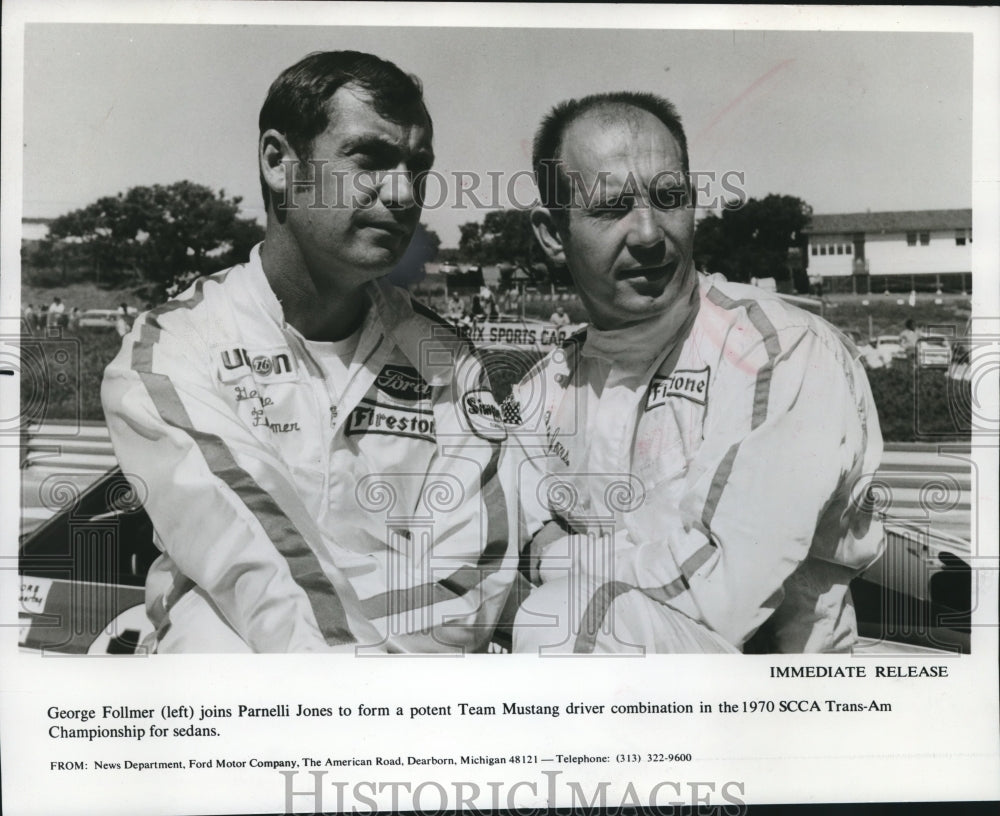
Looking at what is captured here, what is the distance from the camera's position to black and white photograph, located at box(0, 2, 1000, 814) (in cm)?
297

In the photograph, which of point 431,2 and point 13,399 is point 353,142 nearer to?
point 431,2

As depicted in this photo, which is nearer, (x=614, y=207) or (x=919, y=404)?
(x=614, y=207)

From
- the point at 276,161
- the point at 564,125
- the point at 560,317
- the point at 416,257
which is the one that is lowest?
the point at 560,317

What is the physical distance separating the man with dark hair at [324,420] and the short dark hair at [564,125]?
36cm

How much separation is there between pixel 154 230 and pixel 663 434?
5.50ft

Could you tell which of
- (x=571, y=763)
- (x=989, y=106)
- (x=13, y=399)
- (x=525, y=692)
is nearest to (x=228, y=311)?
(x=13, y=399)

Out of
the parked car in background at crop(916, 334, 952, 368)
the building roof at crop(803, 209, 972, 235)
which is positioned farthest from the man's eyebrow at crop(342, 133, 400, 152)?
the parked car in background at crop(916, 334, 952, 368)

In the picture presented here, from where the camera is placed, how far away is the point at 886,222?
3.07m

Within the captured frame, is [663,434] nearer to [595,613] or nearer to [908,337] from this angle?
[595,613]

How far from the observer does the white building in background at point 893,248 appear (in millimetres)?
3061

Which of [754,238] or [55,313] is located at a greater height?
[754,238]

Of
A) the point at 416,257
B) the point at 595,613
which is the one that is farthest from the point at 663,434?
the point at 416,257

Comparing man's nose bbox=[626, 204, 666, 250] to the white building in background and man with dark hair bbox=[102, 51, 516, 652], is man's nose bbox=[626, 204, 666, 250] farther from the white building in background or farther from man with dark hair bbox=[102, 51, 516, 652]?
man with dark hair bbox=[102, 51, 516, 652]

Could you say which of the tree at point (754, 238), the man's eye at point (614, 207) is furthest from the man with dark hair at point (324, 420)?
the tree at point (754, 238)
